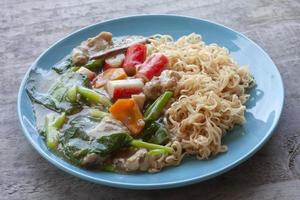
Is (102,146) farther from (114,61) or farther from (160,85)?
(114,61)

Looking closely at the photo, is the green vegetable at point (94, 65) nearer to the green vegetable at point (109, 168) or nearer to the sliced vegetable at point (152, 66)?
the sliced vegetable at point (152, 66)

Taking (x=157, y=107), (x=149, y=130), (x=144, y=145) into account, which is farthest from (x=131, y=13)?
(x=144, y=145)

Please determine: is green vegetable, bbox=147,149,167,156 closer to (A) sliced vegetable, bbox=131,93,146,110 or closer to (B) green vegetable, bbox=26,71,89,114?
(A) sliced vegetable, bbox=131,93,146,110

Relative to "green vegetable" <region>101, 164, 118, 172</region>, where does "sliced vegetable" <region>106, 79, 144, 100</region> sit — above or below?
above

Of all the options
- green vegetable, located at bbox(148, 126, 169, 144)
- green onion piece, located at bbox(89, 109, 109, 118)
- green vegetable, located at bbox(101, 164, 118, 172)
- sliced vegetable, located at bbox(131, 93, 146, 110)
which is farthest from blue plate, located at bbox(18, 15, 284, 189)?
sliced vegetable, located at bbox(131, 93, 146, 110)

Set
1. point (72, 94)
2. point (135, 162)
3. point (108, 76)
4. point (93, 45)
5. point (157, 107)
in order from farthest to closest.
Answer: point (93, 45)
point (108, 76)
point (72, 94)
point (157, 107)
point (135, 162)

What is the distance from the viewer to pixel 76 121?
2.08 m

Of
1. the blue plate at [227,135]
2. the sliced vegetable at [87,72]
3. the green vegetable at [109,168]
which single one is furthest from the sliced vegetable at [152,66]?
the green vegetable at [109,168]

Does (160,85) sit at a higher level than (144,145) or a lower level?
higher

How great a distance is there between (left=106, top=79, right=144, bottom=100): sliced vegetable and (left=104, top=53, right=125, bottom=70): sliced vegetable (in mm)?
224

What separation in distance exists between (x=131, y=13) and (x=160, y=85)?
1.10 meters

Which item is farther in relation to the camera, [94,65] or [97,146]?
[94,65]

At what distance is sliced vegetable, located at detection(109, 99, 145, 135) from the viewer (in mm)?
2042

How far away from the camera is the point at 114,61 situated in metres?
2.45
